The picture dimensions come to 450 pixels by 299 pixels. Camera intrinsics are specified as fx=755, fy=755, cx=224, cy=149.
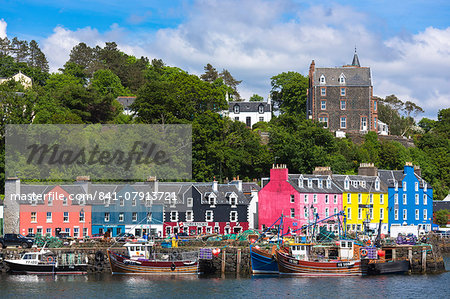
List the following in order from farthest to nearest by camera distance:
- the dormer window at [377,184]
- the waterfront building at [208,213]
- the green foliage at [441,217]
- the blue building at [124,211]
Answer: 1. the green foliage at [441,217]
2. the dormer window at [377,184]
3. the waterfront building at [208,213]
4. the blue building at [124,211]

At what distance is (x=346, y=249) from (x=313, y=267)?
138 inches

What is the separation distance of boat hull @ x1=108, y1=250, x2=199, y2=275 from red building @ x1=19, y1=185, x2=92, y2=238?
17.4 metres

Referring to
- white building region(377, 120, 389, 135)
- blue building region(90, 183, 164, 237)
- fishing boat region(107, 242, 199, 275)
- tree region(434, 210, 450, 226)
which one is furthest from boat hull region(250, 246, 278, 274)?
white building region(377, 120, 389, 135)

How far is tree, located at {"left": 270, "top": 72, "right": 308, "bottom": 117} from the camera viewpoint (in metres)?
141

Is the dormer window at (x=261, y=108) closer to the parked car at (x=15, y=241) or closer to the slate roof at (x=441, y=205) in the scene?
the slate roof at (x=441, y=205)

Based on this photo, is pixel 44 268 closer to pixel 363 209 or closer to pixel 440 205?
pixel 363 209

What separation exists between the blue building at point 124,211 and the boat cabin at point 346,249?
77.3 feet

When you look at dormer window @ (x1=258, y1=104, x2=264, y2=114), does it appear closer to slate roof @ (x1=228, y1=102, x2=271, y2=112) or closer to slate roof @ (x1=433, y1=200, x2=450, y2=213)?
slate roof @ (x1=228, y1=102, x2=271, y2=112)

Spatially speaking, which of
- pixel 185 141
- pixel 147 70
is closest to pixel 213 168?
pixel 185 141

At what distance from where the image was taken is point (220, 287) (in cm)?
5872

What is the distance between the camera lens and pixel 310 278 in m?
64.2

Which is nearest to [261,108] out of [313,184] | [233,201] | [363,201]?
[363,201]

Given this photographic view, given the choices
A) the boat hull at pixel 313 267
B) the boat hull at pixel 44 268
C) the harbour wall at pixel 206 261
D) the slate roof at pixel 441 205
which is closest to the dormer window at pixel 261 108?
the slate roof at pixel 441 205

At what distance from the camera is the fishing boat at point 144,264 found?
2544 inches
